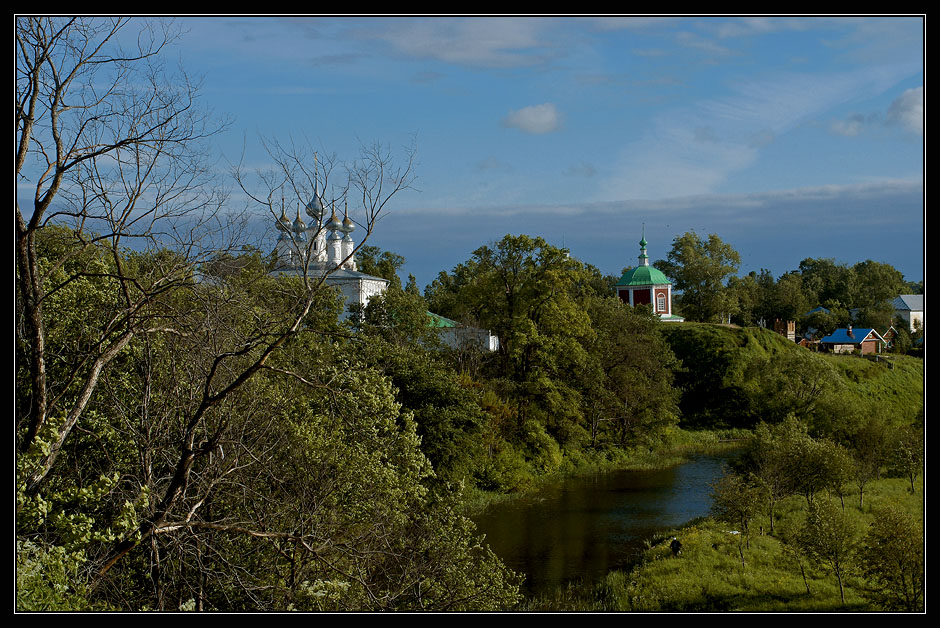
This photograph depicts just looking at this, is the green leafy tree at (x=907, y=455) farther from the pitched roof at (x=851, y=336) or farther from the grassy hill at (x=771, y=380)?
the pitched roof at (x=851, y=336)

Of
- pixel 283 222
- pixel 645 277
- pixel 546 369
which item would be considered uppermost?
pixel 645 277

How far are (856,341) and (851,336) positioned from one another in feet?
1.45

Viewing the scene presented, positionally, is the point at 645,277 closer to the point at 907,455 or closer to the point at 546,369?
the point at 546,369

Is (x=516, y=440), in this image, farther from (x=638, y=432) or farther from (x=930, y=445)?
(x=930, y=445)

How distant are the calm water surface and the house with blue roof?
26.9 metres

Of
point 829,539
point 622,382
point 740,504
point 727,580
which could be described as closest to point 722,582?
point 727,580

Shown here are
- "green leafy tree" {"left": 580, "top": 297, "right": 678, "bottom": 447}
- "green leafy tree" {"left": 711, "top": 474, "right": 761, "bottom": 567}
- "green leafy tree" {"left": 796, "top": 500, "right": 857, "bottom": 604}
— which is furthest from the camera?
"green leafy tree" {"left": 580, "top": 297, "right": 678, "bottom": 447}

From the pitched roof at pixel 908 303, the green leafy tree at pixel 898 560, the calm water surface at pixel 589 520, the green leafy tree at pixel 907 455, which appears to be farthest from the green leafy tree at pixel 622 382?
the pitched roof at pixel 908 303

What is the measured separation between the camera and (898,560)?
13133mm

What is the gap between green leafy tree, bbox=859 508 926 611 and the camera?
1302cm

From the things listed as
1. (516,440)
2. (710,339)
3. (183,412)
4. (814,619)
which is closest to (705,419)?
(710,339)

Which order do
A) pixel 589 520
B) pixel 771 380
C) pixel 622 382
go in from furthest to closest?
pixel 771 380, pixel 622 382, pixel 589 520

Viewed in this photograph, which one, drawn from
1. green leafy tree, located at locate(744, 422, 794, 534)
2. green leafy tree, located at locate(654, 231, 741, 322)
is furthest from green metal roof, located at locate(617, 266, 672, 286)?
green leafy tree, located at locate(744, 422, 794, 534)

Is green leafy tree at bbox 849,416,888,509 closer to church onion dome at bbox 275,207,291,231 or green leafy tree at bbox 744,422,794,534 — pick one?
green leafy tree at bbox 744,422,794,534
